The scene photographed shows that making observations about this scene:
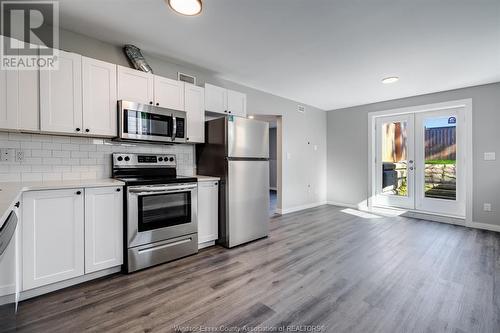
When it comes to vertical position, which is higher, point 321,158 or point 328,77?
point 328,77

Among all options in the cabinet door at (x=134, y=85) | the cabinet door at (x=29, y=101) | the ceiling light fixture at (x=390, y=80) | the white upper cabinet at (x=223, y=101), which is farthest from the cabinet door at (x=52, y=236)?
the ceiling light fixture at (x=390, y=80)

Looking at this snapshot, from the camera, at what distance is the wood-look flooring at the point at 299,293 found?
166 cm

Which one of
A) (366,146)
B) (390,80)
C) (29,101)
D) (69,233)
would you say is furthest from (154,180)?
(366,146)

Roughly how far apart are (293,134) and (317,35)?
282 centimetres

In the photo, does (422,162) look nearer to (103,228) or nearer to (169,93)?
(169,93)

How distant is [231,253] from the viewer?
2.93 meters

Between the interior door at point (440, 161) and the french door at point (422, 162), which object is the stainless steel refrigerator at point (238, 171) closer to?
the french door at point (422, 162)

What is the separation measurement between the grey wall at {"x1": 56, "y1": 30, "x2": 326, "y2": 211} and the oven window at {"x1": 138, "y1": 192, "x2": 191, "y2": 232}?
5.51 feet

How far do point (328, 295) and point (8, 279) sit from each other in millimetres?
2588

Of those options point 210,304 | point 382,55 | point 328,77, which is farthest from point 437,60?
point 210,304

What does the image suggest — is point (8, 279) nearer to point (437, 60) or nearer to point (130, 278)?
point (130, 278)

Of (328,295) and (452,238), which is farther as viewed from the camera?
(452,238)

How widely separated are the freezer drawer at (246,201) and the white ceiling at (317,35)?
56.9 inches

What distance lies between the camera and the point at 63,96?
7.23ft
